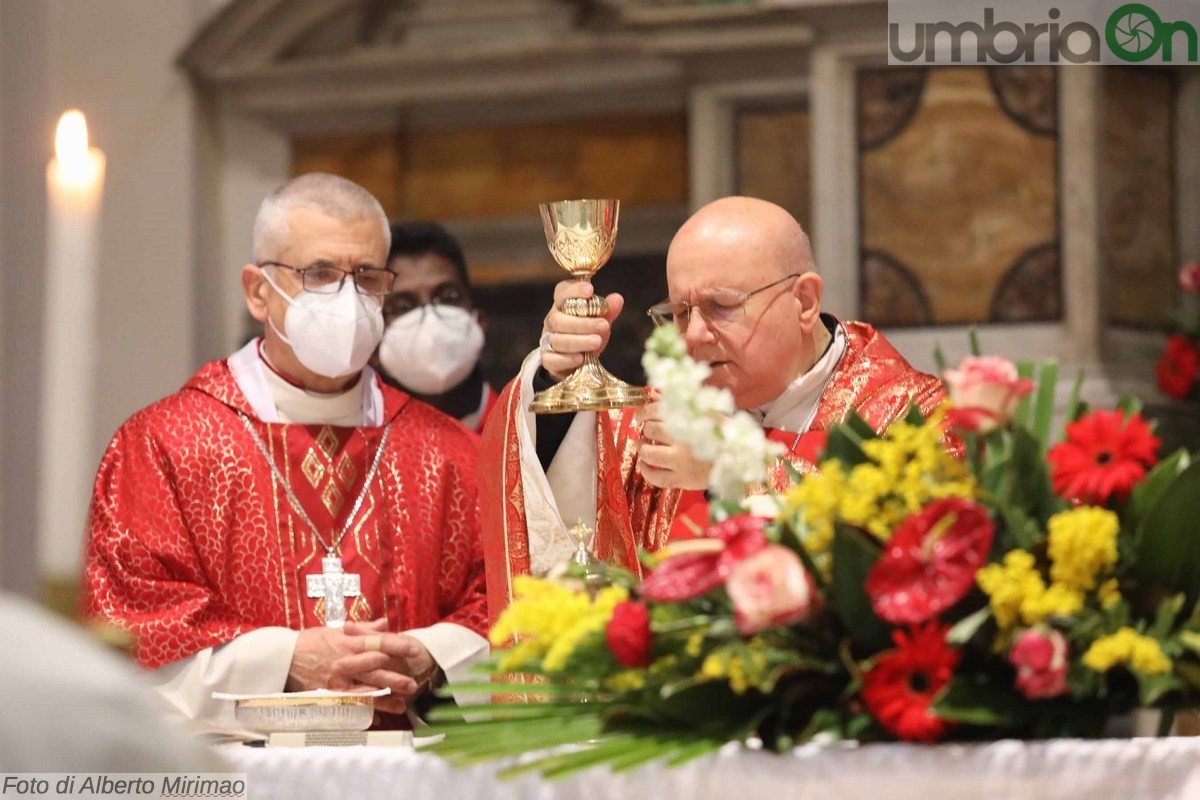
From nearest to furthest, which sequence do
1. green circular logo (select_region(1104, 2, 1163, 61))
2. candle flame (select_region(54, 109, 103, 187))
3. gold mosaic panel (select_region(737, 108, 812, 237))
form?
candle flame (select_region(54, 109, 103, 187))
green circular logo (select_region(1104, 2, 1163, 61))
gold mosaic panel (select_region(737, 108, 812, 237))

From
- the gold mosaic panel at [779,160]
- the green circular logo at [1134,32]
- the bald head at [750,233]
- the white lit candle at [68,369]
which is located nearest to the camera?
the white lit candle at [68,369]

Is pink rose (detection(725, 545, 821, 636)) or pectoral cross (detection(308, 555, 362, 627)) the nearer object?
pink rose (detection(725, 545, 821, 636))

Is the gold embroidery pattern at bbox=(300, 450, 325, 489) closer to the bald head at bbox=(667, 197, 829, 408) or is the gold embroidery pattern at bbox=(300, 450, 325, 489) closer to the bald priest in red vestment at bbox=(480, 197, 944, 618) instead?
the bald priest in red vestment at bbox=(480, 197, 944, 618)

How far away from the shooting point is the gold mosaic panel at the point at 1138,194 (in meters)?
6.42

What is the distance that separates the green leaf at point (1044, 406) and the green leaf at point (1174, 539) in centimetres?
16

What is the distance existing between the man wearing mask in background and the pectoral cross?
1.15 meters

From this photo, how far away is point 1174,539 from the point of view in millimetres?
2098

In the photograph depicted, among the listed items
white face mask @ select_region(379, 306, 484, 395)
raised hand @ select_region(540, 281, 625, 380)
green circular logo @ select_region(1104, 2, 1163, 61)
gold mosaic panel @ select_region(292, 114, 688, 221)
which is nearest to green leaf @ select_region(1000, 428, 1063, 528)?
raised hand @ select_region(540, 281, 625, 380)

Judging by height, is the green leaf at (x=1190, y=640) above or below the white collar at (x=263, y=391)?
below

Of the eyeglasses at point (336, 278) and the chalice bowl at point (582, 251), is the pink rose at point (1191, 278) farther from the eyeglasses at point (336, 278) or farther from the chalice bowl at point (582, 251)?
the chalice bowl at point (582, 251)

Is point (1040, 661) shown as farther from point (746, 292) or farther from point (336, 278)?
point (336, 278)

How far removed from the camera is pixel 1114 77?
640 centimetres

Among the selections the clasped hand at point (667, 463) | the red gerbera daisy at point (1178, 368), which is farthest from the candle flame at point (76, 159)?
the red gerbera daisy at point (1178, 368)

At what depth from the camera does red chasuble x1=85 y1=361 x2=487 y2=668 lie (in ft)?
12.8
